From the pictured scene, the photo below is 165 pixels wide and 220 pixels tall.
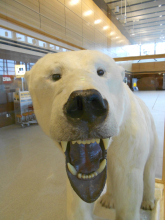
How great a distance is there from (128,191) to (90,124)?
53 centimetres

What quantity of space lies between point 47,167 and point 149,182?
3.31 feet

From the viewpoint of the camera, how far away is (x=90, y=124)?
44 cm

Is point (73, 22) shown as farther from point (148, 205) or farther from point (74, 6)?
point (148, 205)

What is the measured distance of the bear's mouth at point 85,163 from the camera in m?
0.55

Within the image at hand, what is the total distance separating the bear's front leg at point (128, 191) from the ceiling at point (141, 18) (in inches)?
27.1

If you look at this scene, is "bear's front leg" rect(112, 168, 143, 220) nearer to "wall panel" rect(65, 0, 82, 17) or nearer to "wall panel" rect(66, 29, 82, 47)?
"wall panel" rect(66, 29, 82, 47)

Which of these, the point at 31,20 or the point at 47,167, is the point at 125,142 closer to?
the point at 31,20

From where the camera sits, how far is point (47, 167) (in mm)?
1679

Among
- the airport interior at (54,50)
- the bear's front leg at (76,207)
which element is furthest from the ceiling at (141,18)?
the bear's front leg at (76,207)

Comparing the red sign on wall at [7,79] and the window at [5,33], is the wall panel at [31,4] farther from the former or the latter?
the red sign on wall at [7,79]

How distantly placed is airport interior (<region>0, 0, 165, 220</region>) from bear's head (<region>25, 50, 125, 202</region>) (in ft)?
0.53

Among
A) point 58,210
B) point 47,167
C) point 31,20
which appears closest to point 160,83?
point 31,20

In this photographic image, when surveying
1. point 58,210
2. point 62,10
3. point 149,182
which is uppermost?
point 62,10

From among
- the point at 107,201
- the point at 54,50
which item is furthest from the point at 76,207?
the point at 54,50
